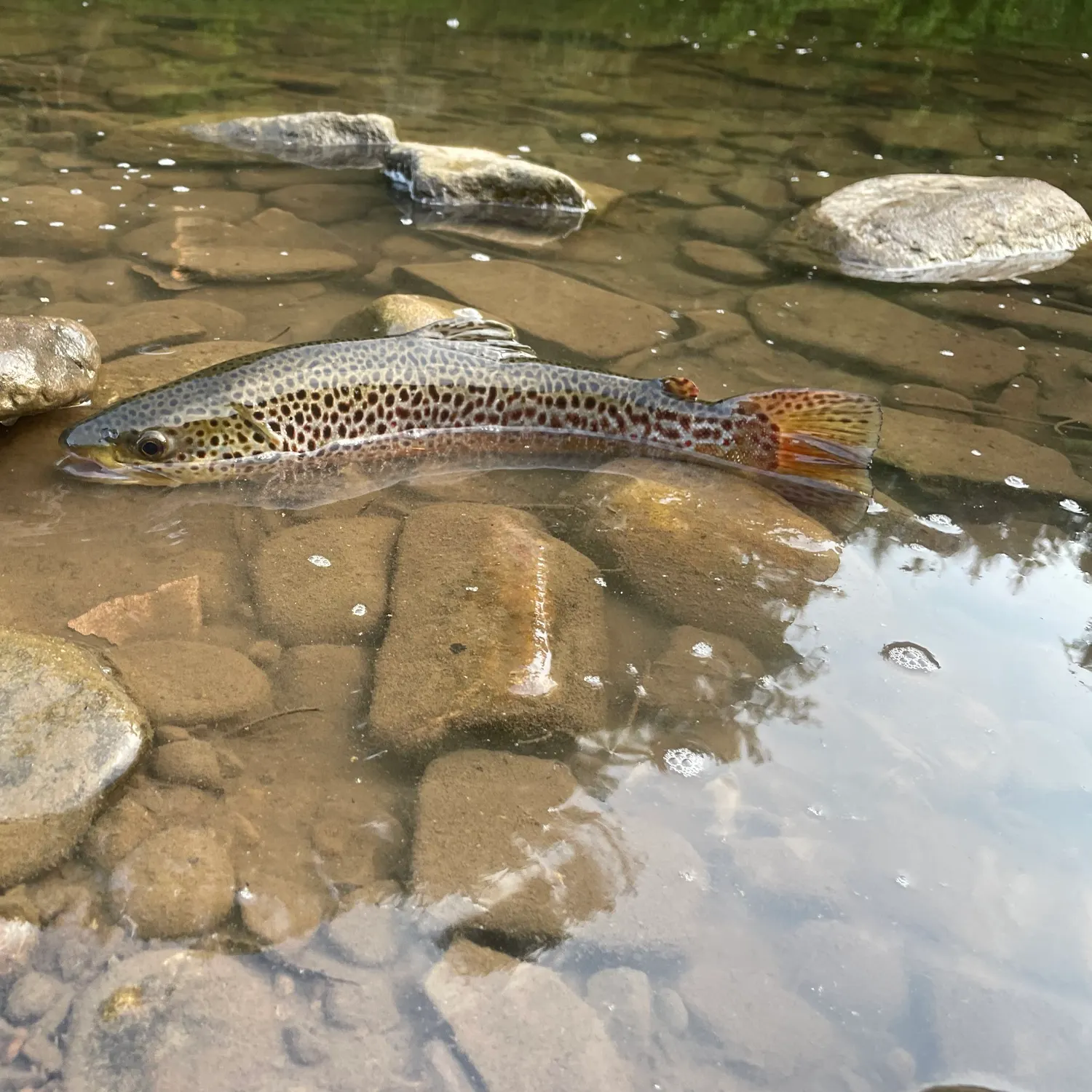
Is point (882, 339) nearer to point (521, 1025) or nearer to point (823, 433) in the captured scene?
point (823, 433)

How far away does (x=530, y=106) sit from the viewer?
11.7 metres

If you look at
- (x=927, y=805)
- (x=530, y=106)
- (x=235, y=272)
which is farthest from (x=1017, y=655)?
(x=530, y=106)

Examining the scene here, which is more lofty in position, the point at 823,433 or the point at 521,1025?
the point at 823,433

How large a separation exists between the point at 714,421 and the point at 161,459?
249 cm

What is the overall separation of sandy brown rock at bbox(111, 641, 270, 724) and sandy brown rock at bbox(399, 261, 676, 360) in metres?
3.18

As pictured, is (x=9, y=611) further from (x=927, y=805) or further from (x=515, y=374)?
(x=927, y=805)

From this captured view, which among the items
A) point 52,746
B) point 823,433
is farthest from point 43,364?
point 823,433

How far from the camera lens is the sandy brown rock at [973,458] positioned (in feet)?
16.1

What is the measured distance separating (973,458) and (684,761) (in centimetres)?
267

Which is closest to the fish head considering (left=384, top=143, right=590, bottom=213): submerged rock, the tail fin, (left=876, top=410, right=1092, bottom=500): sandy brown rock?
the tail fin

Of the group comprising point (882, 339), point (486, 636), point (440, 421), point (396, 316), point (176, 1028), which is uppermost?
point (396, 316)

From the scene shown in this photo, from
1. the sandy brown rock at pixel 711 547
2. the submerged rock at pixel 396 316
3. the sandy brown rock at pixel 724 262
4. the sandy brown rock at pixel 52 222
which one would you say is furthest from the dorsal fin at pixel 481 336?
the sandy brown rock at pixel 52 222

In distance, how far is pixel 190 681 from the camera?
3393mm

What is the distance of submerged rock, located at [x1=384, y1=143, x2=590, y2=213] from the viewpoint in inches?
324
